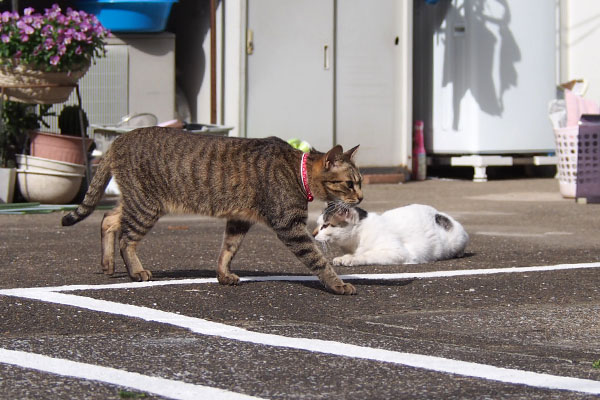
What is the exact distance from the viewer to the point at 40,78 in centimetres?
952

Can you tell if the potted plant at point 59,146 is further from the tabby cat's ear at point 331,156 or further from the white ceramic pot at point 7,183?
the tabby cat's ear at point 331,156

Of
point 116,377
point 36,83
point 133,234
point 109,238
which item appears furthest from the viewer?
point 36,83

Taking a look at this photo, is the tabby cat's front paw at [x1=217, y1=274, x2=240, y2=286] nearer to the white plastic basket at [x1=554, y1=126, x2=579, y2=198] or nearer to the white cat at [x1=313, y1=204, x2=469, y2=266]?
the white cat at [x1=313, y1=204, x2=469, y2=266]

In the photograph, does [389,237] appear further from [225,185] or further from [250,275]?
[225,185]

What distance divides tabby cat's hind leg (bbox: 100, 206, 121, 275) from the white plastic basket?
19.6 feet

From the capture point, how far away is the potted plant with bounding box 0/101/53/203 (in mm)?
10078

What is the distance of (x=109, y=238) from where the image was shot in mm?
6031

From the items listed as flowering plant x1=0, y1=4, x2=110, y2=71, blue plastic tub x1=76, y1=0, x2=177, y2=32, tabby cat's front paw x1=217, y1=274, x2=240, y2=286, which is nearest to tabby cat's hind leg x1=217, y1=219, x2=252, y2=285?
tabby cat's front paw x1=217, y1=274, x2=240, y2=286

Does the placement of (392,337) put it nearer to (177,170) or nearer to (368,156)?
(177,170)

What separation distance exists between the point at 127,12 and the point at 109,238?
5726 mm

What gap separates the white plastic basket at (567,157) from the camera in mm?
10531

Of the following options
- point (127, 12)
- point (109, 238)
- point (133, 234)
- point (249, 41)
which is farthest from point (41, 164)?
point (133, 234)

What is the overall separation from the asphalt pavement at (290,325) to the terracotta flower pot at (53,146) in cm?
209

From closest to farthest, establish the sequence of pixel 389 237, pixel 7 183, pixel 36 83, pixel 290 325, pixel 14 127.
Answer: pixel 290 325 < pixel 389 237 < pixel 36 83 < pixel 7 183 < pixel 14 127
